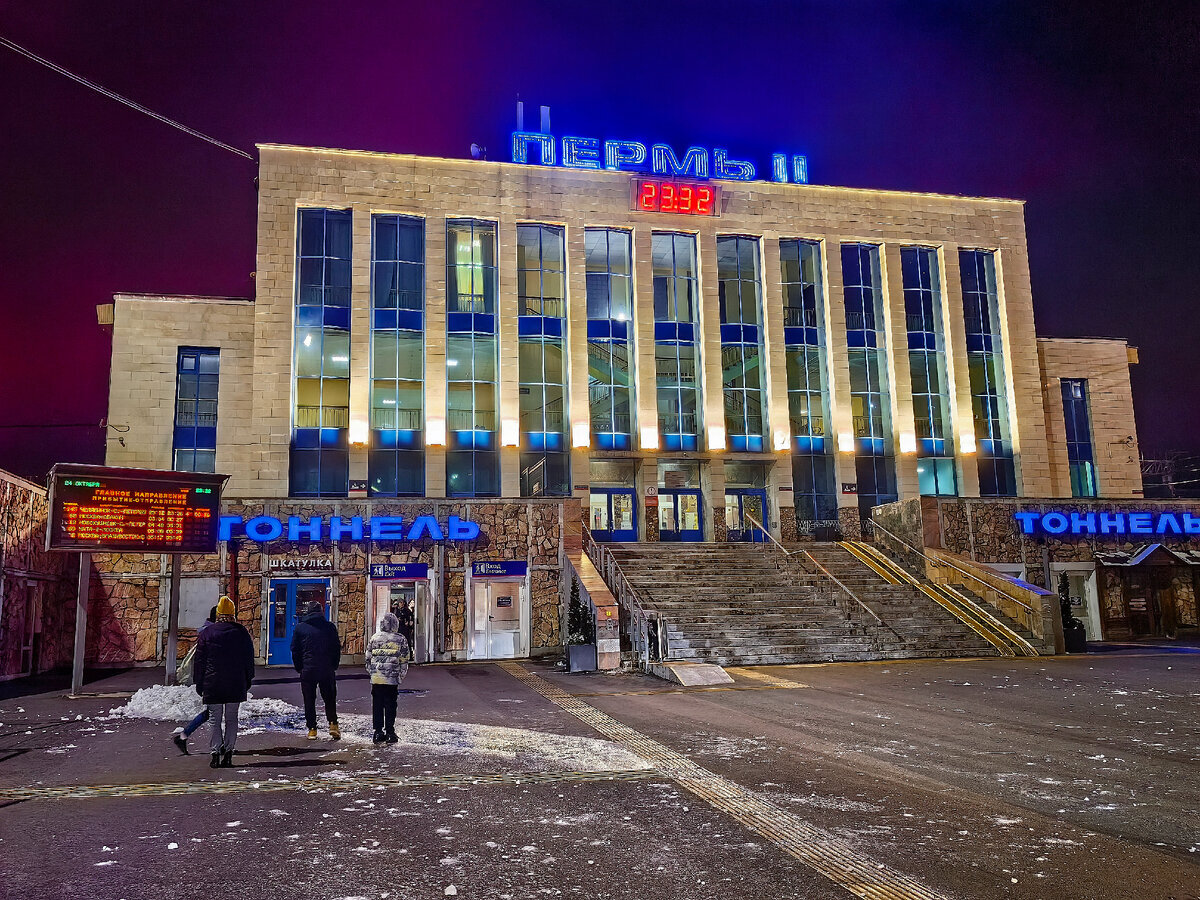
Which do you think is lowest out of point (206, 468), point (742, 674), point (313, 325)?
point (742, 674)

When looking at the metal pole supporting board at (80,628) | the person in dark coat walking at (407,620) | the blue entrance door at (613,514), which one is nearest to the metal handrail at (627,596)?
the blue entrance door at (613,514)

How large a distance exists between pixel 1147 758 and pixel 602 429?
966 inches

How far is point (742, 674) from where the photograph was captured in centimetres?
1709

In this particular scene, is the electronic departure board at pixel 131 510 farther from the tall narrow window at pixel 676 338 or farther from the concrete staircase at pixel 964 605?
the tall narrow window at pixel 676 338

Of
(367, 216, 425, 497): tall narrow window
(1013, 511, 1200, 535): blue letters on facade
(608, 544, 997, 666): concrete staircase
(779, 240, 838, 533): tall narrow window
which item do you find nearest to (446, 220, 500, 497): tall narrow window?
(367, 216, 425, 497): tall narrow window

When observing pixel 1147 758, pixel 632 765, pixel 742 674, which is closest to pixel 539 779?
pixel 632 765

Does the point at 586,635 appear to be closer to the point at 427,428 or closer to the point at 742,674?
the point at 742,674

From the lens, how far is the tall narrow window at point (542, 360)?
3145cm

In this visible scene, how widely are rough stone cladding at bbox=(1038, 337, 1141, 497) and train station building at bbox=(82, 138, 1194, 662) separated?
11cm

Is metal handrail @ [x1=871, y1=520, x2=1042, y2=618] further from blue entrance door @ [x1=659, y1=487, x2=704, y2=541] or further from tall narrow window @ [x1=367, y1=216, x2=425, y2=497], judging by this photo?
tall narrow window @ [x1=367, y1=216, x2=425, y2=497]

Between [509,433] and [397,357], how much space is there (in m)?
4.98

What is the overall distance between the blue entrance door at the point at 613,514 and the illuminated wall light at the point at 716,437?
360 centimetres

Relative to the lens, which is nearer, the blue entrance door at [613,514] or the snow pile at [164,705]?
the snow pile at [164,705]

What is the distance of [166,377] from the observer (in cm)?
2970
